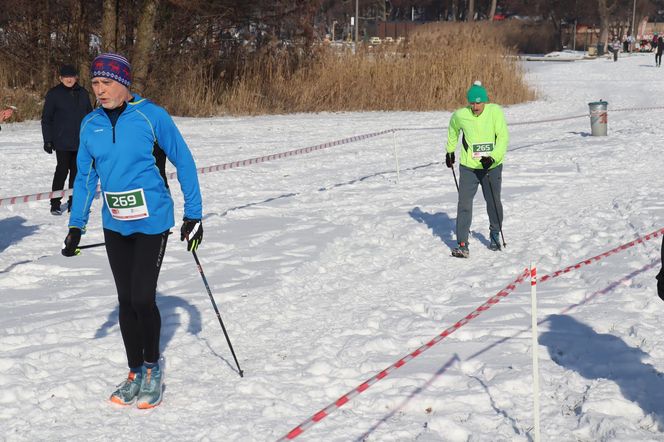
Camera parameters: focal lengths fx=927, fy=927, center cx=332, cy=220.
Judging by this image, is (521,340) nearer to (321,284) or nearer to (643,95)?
(321,284)

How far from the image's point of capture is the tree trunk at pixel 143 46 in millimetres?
22375

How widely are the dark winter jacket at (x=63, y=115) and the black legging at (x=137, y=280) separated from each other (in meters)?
5.46

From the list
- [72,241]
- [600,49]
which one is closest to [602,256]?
[72,241]

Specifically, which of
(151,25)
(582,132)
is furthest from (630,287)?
(151,25)

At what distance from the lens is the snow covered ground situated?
4.82 m

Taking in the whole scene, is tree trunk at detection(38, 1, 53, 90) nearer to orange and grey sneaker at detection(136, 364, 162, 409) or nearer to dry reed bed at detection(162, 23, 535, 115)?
dry reed bed at detection(162, 23, 535, 115)

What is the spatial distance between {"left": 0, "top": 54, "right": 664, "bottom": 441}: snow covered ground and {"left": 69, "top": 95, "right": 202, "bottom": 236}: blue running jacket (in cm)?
104

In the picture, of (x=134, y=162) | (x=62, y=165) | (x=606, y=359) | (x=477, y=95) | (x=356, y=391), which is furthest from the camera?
(x=62, y=165)

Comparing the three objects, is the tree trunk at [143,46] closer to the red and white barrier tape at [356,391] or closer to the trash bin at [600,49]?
the red and white barrier tape at [356,391]

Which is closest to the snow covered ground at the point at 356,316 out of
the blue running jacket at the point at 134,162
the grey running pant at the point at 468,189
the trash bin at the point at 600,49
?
Answer: the grey running pant at the point at 468,189

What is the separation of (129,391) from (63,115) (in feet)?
18.5

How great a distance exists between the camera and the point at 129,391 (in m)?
4.99

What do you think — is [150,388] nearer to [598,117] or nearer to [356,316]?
[356,316]

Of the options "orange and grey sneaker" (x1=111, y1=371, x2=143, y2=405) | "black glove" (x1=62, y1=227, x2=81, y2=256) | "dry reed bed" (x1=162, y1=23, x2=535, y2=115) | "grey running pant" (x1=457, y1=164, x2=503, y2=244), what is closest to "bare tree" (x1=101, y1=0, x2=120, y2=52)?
"dry reed bed" (x1=162, y1=23, x2=535, y2=115)
